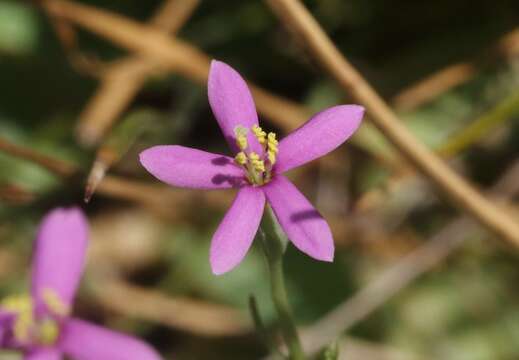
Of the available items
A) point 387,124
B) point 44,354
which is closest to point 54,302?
point 44,354

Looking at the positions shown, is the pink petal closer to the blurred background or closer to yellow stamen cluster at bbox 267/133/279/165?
yellow stamen cluster at bbox 267/133/279/165

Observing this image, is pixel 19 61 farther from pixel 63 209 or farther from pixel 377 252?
pixel 377 252

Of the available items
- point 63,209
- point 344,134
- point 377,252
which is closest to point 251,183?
point 344,134

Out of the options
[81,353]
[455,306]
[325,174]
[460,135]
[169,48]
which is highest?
[169,48]

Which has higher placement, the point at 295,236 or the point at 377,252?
the point at 377,252

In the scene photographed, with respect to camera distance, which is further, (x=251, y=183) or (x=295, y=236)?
(x=251, y=183)

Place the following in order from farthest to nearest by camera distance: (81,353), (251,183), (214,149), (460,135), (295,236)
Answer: (214,149) < (460,135) < (81,353) < (251,183) < (295,236)

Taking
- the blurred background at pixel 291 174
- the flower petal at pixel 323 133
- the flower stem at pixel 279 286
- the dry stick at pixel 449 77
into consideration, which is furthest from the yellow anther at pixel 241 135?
the dry stick at pixel 449 77
